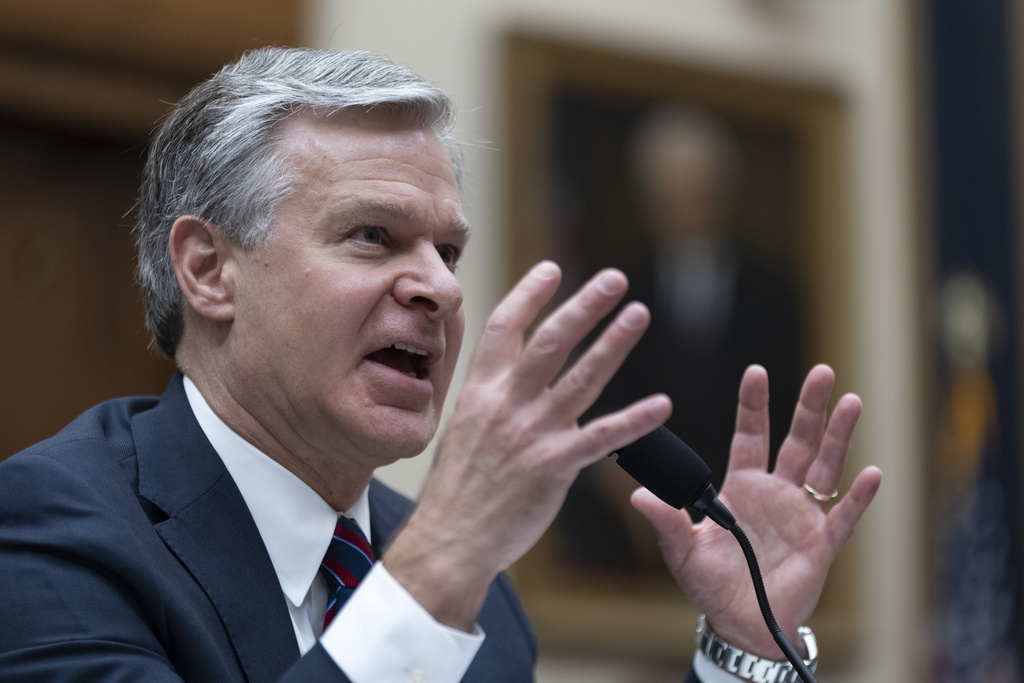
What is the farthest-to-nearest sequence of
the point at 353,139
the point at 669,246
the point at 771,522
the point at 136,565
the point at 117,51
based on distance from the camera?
1. the point at 669,246
2. the point at 117,51
3. the point at 771,522
4. the point at 353,139
5. the point at 136,565

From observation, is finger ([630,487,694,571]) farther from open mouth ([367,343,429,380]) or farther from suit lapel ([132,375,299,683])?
suit lapel ([132,375,299,683])

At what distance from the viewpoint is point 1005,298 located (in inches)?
231

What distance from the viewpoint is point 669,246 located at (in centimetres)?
536

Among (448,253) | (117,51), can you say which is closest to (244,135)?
(448,253)

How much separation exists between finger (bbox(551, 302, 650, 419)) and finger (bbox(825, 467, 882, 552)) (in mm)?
899

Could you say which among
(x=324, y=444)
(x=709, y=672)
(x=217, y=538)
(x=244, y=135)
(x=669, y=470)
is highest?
(x=244, y=135)

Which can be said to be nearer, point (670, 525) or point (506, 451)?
point (506, 451)

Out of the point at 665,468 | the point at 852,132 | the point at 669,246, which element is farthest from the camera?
the point at 852,132

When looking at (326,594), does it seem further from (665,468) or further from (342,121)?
(342,121)

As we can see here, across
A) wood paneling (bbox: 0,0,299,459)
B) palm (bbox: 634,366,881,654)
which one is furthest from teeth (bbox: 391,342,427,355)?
wood paneling (bbox: 0,0,299,459)

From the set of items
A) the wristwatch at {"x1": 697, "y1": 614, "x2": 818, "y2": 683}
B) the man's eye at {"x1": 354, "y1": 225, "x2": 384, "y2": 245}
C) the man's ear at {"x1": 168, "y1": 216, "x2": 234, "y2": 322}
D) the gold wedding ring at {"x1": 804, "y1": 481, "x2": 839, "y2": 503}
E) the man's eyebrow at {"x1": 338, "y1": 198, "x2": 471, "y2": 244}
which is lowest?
the wristwatch at {"x1": 697, "y1": 614, "x2": 818, "y2": 683}

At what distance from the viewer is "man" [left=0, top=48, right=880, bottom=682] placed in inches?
53.4

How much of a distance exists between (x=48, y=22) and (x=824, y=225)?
3.71 metres

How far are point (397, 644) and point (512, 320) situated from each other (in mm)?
401
